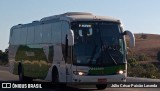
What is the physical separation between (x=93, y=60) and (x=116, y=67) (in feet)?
3.42

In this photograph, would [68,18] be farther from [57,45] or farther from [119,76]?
[119,76]

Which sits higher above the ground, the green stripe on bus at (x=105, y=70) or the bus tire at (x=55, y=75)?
the green stripe on bus at (x=105, y=70)

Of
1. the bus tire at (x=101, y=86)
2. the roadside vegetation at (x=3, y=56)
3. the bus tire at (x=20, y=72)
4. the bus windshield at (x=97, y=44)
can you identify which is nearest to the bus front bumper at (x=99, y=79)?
the bus windshield at (x=97, y=44)

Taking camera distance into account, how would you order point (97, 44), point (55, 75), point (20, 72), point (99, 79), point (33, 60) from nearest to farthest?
point (99, 79), point (97, 44), point (55, 75), point (33, 60), point (20, 72)

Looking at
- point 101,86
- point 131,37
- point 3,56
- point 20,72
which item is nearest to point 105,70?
point 131,37

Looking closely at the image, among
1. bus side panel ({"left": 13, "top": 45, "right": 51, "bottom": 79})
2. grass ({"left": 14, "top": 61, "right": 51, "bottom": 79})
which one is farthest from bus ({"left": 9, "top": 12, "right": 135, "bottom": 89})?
bus side panel ({"left": 13, "top": 45, "right": 51, "bottom": 79})

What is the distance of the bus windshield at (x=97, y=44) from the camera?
20.0 meters

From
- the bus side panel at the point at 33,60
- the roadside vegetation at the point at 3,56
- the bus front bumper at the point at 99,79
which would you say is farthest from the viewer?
the roadside vegetation at the point at 3,56

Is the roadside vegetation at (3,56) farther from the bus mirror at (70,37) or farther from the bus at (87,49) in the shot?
the bus mirror at (70,37)

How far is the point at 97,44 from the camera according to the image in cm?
2023

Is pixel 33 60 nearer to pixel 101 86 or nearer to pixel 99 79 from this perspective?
pixel 101 86

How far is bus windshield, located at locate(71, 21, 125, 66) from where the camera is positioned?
65.7 ft

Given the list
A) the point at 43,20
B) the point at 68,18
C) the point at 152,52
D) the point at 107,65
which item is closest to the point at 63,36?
the point at 68,18

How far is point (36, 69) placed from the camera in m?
25.1
